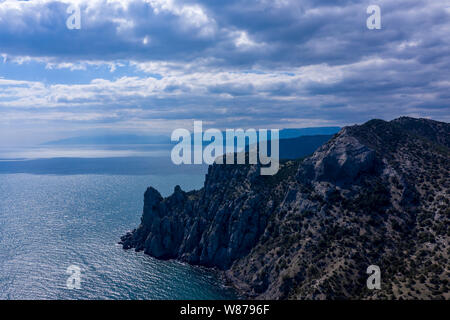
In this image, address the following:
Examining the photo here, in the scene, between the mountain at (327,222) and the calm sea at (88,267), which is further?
the calm sea at (88,267)

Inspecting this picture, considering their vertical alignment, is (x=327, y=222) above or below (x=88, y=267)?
above

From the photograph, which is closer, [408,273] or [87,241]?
[408,273]

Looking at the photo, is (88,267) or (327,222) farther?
(88,267)

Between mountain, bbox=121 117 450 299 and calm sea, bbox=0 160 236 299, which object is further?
calm sea, bbox=0 160 236 299

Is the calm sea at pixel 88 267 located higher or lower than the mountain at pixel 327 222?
lower

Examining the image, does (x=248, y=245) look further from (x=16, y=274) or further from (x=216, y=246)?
(x=16, y=274)

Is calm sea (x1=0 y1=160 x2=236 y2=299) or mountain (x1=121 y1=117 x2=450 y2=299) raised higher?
mountain (x1=121 y1=117 x2=450 y2=299)
